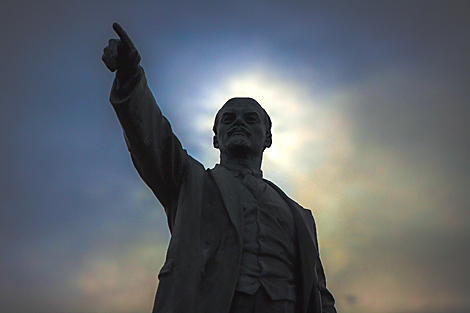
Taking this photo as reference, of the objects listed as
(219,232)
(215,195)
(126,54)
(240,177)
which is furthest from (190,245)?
(126,54)

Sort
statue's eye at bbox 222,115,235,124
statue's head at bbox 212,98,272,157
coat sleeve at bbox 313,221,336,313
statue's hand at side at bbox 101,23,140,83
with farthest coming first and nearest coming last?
statue's eye at bbox 222,115,235,124
statue's head at bbox 212,98,272,157
coat sleeve at bbox 313,221,336,313
statue's hand at side at bbox 101,23,140,83

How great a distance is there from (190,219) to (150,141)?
986mm

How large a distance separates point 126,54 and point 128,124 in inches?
28.3

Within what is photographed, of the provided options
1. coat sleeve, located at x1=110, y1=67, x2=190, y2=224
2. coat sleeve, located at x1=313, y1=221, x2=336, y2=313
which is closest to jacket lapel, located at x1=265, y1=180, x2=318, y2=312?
coat sleeve, located at x1=313, y1=221, x2=336, y2=313

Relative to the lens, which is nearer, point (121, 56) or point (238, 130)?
point (121, 56)

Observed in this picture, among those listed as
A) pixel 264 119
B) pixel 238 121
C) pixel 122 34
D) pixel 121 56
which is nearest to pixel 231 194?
pixel 238 121

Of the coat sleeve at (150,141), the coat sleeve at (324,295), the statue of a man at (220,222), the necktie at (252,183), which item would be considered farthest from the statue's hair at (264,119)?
the coat sleeve at (324,295)

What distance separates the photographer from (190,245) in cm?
575

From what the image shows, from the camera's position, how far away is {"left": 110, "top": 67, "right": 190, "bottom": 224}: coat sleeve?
5.49 metres

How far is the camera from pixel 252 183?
22.0 ft

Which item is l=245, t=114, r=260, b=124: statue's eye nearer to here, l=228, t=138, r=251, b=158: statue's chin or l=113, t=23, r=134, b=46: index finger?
l=228, t=138, r=251, b=158: statue's chin

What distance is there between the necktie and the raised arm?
85 centimetres

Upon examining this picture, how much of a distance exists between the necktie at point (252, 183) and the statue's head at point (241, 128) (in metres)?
0.25

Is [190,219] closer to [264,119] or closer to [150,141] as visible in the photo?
[150,141]
